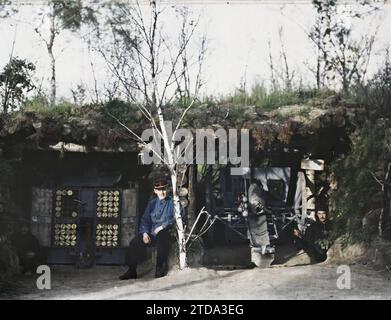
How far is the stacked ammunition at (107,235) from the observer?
34.8 feet

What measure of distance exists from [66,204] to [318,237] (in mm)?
5048

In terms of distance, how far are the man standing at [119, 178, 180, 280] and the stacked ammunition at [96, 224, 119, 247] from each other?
0.94 meters

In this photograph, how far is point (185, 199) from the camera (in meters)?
9.98

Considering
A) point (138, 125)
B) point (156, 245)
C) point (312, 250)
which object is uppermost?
point (138, 125)

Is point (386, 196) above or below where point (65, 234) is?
above

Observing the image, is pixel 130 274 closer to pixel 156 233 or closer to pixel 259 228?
pixel 156 233

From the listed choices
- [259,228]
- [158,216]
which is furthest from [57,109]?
[259,228]

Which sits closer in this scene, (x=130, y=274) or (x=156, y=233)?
(x=130, y=274)

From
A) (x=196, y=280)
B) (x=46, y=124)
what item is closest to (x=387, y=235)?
(x=196, y=280)

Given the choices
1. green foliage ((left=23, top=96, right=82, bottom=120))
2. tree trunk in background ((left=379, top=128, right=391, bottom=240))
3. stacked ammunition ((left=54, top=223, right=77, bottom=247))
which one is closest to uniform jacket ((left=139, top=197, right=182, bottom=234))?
stacked ammunition ((left=54, top=223, right=77, bottom=247))

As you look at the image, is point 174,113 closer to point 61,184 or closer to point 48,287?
point 61,184

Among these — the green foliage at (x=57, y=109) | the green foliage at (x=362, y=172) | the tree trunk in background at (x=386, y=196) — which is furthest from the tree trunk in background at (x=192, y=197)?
the tree trunk in background at (x=386, y=196)

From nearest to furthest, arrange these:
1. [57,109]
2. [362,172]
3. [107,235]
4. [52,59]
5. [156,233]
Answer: [156,233], [362,172], [107,235], [57,109], [52,59]

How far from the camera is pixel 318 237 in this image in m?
10.5
